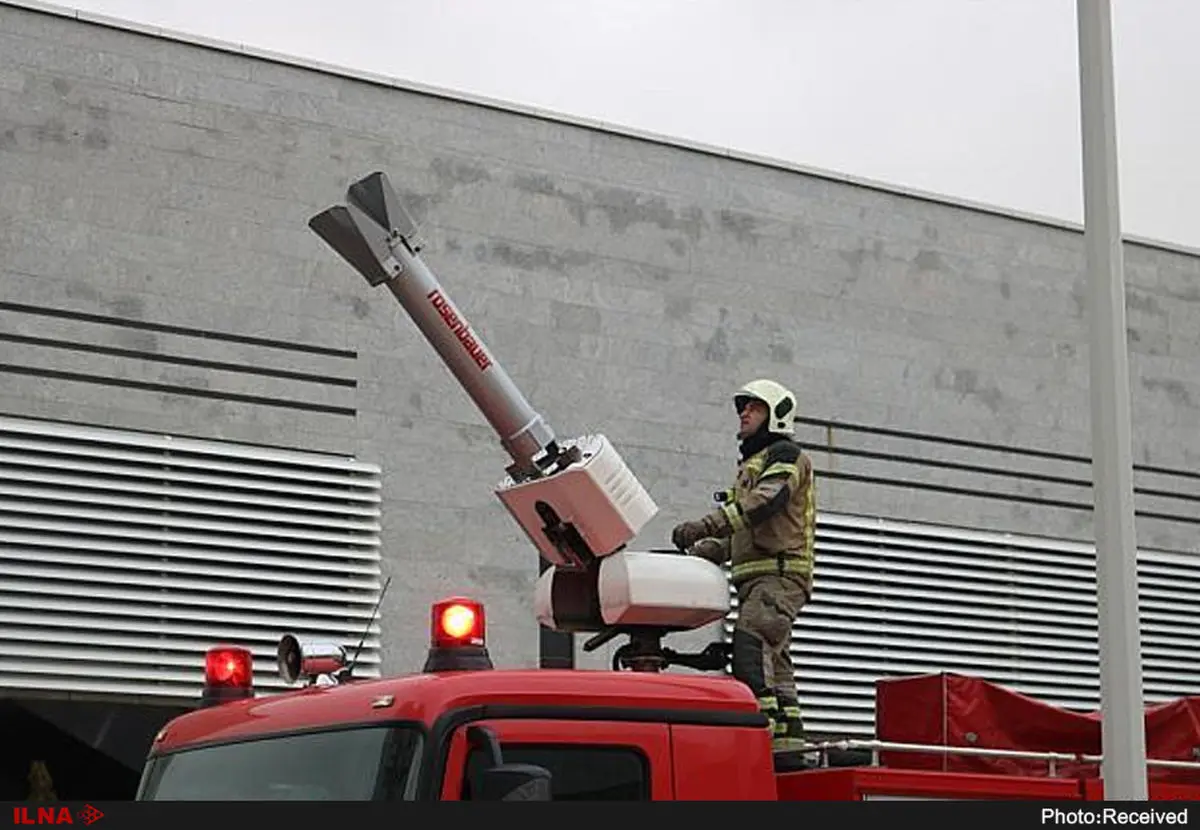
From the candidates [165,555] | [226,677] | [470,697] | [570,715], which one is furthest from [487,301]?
[470,697]

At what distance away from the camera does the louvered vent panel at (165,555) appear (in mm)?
14891

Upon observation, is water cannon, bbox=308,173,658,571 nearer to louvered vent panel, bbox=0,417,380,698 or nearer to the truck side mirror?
the truck side mirror

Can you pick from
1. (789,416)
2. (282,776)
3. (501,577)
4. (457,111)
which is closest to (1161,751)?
(789,416)

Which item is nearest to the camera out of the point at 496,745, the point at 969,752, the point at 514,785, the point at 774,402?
the point at 514,785

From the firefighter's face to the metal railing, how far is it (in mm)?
1473

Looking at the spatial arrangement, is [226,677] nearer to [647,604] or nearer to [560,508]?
[560,508]

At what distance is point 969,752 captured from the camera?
786 cm

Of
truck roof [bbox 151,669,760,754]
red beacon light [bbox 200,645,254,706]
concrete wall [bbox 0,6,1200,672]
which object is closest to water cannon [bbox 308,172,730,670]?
truck roof [bbox 151,669,760,754]

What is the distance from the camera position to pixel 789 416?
29.9 feet

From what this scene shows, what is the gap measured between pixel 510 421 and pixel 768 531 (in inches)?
44.8

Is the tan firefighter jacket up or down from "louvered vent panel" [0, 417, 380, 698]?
down

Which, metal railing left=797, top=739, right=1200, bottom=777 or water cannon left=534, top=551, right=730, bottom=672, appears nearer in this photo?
metal railing left=797, top=739, right=1200, bottom=777

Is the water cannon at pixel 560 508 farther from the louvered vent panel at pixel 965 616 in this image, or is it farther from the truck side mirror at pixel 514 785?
the louvered vent panel at pixel 965 616

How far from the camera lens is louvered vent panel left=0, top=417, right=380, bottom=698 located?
586 inches
